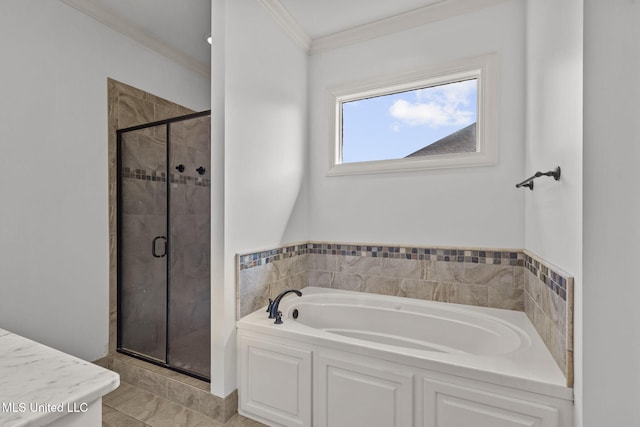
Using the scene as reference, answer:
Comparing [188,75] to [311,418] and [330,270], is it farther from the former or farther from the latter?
[311,418]

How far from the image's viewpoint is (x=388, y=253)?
94.6 inches

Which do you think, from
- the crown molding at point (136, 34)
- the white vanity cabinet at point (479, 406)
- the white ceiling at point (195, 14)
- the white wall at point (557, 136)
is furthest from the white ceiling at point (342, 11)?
the white vanity cabinet at point (479, 406)

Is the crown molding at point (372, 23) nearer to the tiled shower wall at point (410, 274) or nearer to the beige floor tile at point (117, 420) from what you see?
the tiled shower wall at point (410, 274)

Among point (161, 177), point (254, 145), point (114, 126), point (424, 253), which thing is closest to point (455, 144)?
point (424, 253)

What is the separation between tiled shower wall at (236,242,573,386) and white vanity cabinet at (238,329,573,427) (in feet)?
1.10

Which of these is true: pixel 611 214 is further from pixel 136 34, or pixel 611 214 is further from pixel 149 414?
pixel 136 34

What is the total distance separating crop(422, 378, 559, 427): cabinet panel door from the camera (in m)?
1.21

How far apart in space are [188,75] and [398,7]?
2052 millimetres

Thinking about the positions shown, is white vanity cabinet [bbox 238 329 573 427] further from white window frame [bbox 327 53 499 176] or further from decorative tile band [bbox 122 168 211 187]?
white window frame [bbox 327 53 499 176]

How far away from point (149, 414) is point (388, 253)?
1.91 metres

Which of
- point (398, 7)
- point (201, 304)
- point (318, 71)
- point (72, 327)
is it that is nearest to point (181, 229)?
point (201, 304)

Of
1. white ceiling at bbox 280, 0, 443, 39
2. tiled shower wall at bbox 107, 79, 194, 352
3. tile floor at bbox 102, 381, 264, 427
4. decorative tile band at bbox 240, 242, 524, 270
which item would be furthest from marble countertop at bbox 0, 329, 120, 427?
white ceiling at bbox 280, 0, 443, 39

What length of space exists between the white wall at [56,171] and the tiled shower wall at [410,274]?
1273 mm

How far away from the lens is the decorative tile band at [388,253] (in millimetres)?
2035
